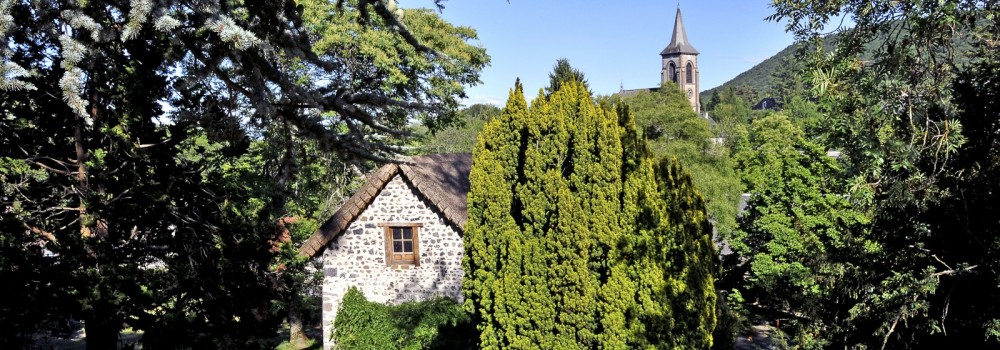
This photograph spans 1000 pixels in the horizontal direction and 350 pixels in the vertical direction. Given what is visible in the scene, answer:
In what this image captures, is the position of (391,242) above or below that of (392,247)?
above

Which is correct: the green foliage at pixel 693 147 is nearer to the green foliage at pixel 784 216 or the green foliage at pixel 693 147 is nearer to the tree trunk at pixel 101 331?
the green foliage at pixel 784 216

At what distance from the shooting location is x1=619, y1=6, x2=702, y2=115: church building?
319ft

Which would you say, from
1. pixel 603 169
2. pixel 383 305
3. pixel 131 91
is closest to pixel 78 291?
pixel 131 91

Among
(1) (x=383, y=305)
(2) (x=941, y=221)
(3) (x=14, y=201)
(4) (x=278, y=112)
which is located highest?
(4) (x=278, y=112)

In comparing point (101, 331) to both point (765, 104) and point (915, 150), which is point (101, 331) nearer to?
point (915, 150)

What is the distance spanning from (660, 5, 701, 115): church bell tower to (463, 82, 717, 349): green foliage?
3595 inches

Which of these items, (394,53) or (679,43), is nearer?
(394,53)

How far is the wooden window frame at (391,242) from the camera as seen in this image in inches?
619

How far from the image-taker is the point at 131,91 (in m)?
4.67

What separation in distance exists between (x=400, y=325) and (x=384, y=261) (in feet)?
5.64

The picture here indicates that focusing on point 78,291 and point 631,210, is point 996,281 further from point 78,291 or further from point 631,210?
point 78,291

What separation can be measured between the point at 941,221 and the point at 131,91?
8.50 m

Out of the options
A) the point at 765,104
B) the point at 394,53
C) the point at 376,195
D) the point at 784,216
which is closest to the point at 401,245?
the point at 376,195

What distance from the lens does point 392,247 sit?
15938 millimetres
